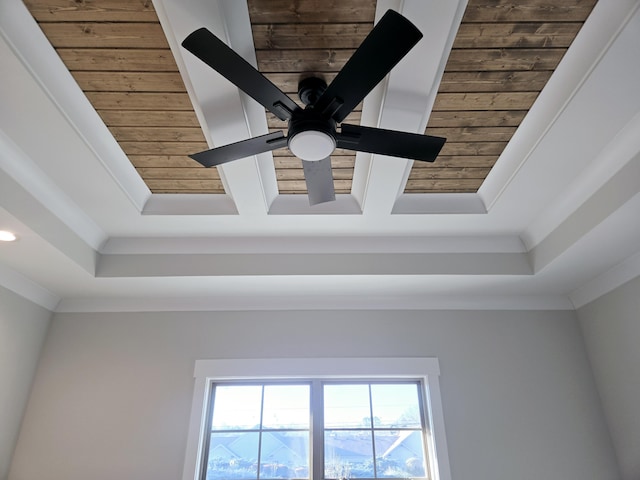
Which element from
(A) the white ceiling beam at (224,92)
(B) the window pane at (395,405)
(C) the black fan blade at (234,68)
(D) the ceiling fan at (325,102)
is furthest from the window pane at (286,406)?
(C) the black fan blade at (234,68)

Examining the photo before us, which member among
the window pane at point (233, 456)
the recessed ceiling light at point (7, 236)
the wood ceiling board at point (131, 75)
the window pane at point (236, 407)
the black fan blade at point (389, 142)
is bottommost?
the window pane at point (233, 456)

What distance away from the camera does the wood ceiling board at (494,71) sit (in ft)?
4.64

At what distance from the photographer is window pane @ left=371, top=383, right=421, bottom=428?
2.78m

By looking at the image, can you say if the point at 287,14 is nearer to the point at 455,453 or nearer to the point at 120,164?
the point at 120,164

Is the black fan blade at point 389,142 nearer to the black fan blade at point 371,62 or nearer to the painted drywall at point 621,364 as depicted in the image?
the black fan blade at point 371,62

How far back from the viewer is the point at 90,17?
1.41 m

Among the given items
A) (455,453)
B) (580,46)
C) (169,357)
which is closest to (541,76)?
(580,46)

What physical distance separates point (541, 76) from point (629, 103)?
0.36 metres

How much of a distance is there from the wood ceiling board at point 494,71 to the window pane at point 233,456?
2086 millimetres

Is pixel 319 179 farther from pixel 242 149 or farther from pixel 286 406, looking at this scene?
pixel 286 406

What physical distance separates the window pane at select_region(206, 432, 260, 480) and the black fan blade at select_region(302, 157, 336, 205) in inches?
70.9

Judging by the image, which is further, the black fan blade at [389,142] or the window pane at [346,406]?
the window pane at [346,406]

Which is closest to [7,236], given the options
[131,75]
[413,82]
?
[131,75]

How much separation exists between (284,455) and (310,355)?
66 centimetres
